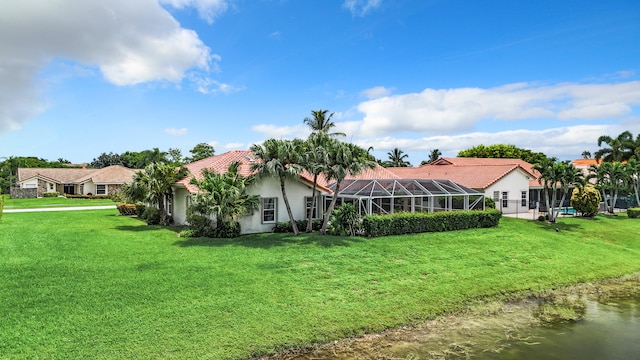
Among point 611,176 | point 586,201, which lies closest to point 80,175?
point 586,201

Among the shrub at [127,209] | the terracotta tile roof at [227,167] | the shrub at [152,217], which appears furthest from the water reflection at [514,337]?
the shrub at [127,209]

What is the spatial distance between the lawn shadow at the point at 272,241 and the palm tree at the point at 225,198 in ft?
4.52

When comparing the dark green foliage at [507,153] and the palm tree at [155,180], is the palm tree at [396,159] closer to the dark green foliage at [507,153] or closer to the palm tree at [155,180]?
the dark green foliage at [507,153]

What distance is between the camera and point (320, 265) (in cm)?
1541

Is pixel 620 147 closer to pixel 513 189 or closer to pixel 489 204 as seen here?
pixel 513 189

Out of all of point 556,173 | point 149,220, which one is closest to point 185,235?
point 149,220

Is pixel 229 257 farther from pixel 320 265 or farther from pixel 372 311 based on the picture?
pixel 372 311

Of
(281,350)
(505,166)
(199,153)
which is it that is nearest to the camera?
(281,350)

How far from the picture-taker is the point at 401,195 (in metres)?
24.5

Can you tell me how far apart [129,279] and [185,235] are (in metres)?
8.03

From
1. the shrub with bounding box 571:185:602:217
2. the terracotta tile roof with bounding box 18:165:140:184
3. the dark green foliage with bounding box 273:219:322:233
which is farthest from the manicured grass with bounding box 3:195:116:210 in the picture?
the shrub with bounding box 571:185:602:217

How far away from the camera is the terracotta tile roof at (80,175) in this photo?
56406 millimetres

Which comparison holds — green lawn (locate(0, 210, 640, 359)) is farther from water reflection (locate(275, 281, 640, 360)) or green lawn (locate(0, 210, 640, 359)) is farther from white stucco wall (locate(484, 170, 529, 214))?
white stucco wall (locate(484, 170, 529, 214))

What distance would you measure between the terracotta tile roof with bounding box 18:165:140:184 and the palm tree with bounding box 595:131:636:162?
6791 centimetres
